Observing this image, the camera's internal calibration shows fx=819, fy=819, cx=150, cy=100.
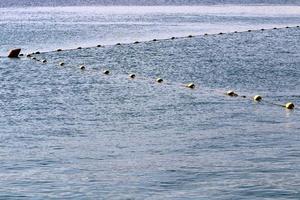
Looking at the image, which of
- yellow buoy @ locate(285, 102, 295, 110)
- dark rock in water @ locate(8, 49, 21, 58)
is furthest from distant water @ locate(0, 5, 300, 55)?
yellow buoy @ locate(285, 102, 295, 110)

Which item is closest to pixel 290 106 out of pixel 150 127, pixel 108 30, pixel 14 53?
pixel 150 127

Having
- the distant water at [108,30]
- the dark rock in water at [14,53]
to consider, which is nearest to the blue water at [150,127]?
the dark rock in water at [14,53]

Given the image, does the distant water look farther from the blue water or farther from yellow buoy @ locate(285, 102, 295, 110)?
yellow buoy @ locate(285, 102, 295, 110)

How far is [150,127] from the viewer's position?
97.4ft

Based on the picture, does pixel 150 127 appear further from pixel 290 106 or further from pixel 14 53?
pixel 14 53

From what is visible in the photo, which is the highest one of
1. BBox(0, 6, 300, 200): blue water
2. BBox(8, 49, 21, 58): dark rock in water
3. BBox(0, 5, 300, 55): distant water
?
BBox(0, 5, 300, 55): distant water

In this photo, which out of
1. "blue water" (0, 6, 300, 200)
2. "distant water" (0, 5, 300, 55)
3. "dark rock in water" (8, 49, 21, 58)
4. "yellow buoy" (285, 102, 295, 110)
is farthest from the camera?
"distant water" (0, 5, 300, 55)

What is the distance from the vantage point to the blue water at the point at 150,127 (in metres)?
21.8

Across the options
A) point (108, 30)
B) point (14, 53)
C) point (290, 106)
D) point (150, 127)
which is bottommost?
point (150, 127)

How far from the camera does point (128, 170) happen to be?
76.3 ft

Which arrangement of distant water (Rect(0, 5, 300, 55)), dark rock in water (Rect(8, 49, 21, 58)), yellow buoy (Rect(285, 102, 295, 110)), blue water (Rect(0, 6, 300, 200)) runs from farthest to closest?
distant water (Rect(0, 5, 300, 55)) → dark rock in water (Rect(8, 49, 21, 58)) → yellow buoy (Rect(285, 102, 295, 110)) → blue water (Rect(0, 6, 300, 200))

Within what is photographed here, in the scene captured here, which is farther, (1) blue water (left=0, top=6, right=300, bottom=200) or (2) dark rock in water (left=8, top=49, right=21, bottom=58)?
(2) dark rock in water (left=8, top=49, right=21, bottom=58)

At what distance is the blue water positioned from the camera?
21.8 metres

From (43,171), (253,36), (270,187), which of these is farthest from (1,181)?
(253,36)
